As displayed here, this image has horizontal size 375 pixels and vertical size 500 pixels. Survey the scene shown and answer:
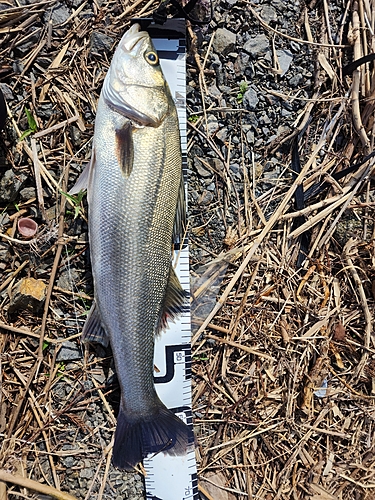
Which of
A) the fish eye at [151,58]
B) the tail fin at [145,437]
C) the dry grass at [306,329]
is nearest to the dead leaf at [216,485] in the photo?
the dry grass at [306,329]

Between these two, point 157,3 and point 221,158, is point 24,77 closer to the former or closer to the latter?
point 157,3

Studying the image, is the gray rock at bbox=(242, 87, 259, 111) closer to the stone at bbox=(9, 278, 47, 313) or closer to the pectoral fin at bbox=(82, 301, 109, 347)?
the pectoral fin at bbox=(82, 301, 109, 347)

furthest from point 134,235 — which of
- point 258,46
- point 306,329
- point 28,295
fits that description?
point 258,46

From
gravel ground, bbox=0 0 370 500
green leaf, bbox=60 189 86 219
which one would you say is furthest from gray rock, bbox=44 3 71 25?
green leaf, bbox=60 189 86 219

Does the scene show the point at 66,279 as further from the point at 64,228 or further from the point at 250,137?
the point at 250,137

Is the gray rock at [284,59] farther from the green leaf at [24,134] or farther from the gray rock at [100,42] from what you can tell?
the green leaf at [24,134]
